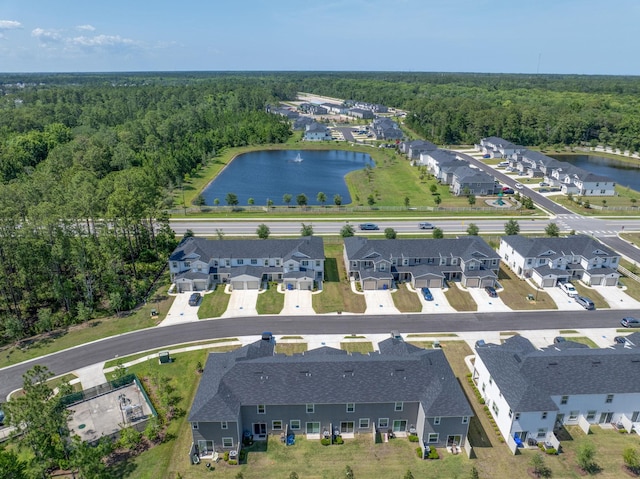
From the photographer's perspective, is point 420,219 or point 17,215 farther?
point 420,219

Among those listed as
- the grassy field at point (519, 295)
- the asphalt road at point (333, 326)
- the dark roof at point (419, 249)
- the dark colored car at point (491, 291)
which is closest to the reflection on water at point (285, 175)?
the dark roof at point (419, 249)

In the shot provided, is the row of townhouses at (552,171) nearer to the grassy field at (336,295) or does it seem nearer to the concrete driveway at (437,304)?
the concrete driveway at (437,304)

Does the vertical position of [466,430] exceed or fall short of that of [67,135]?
it falls short

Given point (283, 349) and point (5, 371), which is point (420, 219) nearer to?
point (283, 349)

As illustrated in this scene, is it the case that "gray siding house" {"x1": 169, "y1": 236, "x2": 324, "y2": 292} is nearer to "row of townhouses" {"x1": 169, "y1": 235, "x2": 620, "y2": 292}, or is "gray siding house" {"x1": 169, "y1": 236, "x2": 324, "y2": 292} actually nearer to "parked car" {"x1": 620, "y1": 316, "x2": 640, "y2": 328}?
"row of townhouses" {"x1": 169, "y1": 235, "x2": 620, "y2": 292}

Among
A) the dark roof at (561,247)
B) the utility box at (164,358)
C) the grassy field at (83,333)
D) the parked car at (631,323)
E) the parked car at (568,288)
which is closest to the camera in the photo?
the utility box at (164,358)

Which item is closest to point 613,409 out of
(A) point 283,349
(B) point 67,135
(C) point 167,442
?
(A) point 283,349
